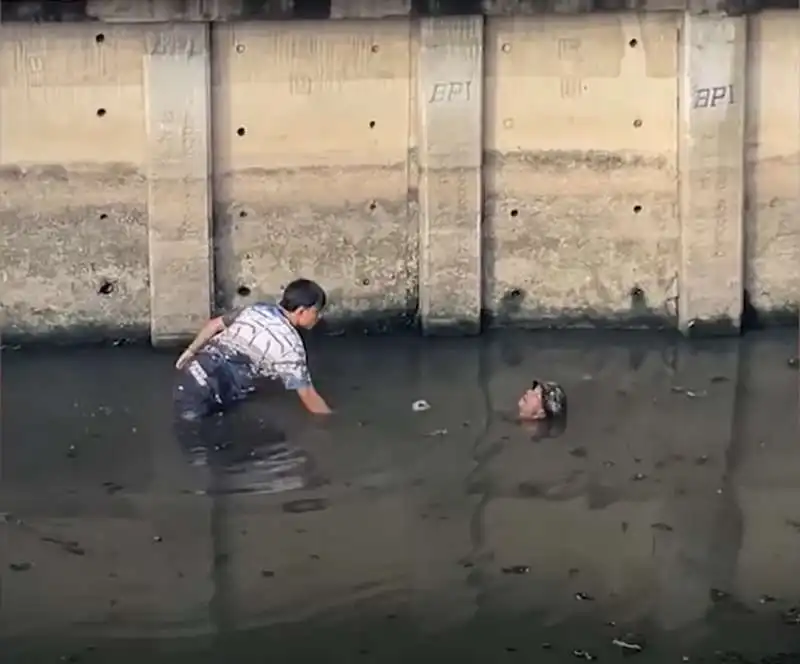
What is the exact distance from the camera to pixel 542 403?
9492 mm

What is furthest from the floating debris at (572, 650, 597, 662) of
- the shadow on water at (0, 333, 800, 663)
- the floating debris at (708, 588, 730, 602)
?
the floating debris at (708, 588, 730, 602)

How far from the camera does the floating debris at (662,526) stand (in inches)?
314

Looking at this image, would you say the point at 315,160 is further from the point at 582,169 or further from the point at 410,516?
the point at 410,516

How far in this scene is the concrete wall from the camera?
11.1 meters

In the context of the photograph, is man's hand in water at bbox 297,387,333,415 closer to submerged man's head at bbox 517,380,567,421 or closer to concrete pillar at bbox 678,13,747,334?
submerged man's head at bbox 517,380,567,421

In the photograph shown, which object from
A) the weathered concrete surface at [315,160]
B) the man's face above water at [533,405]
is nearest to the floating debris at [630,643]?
the man's face above water at [533,405]

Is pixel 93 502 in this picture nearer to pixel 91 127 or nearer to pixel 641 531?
pixel 641 531

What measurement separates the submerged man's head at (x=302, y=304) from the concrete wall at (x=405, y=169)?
208 cm

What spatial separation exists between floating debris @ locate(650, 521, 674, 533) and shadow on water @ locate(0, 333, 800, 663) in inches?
0.8

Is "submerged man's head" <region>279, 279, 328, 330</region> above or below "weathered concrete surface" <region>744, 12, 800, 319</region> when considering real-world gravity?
below

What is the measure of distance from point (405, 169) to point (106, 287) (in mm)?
2009

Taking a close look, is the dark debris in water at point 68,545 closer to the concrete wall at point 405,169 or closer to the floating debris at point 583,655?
the floating debris at point 583,655

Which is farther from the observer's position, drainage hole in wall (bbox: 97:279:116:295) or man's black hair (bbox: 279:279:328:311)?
drainage hole in wall (bbox: 97:279:116:295)

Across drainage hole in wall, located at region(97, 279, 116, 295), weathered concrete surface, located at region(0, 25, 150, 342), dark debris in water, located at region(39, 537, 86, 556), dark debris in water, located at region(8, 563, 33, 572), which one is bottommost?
dark debris in water, located at region(8, 563, 33, 572)
